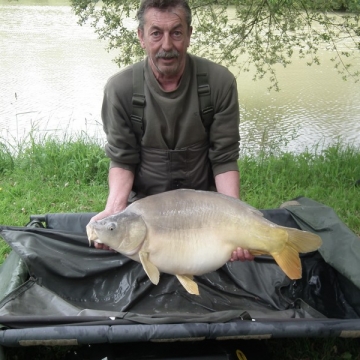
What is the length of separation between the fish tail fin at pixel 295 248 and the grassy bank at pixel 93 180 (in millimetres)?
1153

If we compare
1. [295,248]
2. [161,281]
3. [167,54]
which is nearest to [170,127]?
[167,54]

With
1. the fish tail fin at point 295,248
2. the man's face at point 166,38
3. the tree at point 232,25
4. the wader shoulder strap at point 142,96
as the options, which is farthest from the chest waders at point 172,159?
the tree at point 232,25

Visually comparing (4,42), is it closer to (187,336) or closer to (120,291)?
(120,291)

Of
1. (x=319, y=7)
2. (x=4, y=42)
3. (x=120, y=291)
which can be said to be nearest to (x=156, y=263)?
(x=120, y=291)

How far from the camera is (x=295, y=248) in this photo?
1.43 meters

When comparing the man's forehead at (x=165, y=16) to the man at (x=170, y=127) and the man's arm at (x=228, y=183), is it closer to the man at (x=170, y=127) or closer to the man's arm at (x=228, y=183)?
the man at (x=170, y=127)

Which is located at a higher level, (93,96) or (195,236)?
(195,236)

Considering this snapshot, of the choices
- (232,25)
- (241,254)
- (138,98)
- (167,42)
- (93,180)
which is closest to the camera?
(241,254)

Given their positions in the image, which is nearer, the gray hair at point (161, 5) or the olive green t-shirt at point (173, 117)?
the gray hair at point (161, 5)

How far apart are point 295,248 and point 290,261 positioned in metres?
0.04

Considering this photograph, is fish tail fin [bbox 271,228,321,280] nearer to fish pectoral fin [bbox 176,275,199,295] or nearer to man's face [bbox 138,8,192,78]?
fish pectoral fin [bbox 176,275,199,295]

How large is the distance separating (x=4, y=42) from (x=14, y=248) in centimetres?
731

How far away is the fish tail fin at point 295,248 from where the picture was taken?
1.42 m

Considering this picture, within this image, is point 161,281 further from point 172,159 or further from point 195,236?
point 195,236
